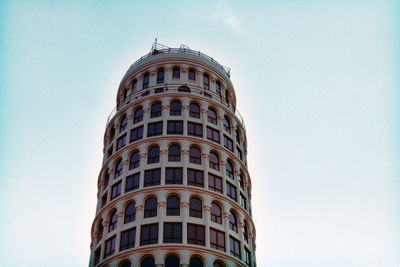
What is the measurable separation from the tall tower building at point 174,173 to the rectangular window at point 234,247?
4.1 inches

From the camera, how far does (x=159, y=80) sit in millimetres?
63344

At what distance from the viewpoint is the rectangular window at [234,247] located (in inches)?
1986

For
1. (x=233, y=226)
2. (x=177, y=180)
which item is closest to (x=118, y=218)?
(x=177, y=180)

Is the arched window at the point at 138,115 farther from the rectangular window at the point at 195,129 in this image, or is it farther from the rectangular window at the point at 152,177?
the rectangular window at the point at 152,177

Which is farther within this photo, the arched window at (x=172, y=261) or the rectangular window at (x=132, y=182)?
the rectangular window at (x=132, y=182)

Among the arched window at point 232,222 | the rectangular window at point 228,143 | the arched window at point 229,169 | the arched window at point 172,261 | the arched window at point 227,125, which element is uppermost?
the arched window at point 227,125

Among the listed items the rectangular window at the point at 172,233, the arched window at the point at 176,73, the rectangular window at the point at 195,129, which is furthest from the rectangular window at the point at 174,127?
the rectangular window at the point at 172,233

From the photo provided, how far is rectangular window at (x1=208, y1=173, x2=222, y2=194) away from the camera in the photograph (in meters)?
53.6

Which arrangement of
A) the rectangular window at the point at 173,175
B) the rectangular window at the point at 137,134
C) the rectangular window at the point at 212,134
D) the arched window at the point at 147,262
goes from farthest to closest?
the rectangular window at the point at 212,134
the rectangular window at the point at 137,134
the rectangular window at the point at 173,175
the arched window at the point at 147,262

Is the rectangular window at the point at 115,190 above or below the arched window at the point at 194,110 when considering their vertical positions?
below

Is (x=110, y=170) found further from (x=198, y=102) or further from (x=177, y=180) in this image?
(x=198, y=102)

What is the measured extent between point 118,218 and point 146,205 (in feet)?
9.98

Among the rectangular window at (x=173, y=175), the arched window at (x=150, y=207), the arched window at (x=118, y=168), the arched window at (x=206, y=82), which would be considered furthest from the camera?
the arched window at (x=206, y=82)

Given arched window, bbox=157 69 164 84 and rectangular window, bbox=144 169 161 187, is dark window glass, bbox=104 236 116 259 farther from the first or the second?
arched window, bbox=157 69 164 84
